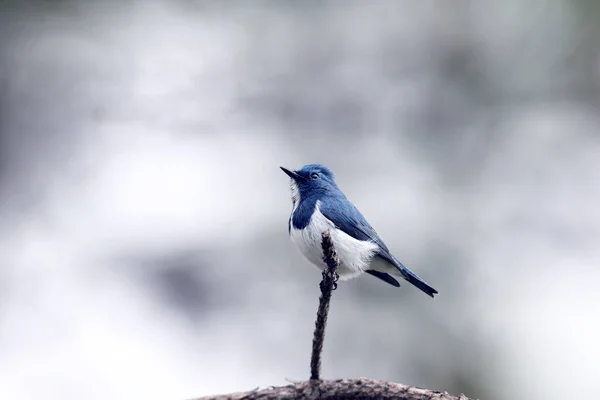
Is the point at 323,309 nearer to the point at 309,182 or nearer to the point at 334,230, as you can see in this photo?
the point at 334,230

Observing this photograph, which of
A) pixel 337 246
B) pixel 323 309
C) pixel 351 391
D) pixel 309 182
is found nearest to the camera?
pixel 351 391

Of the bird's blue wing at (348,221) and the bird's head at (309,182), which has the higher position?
the bird's head at (309,182)

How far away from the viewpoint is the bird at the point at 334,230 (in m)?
4.41

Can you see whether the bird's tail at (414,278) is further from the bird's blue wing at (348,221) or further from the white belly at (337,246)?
the white belly at (337,246)

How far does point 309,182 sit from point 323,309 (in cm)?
203

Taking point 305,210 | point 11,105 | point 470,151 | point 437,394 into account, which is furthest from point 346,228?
point 11,105

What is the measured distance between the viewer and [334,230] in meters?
4.50

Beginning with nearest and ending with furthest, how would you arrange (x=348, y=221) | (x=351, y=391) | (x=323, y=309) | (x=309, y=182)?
(x=351, y=391)
(x=323, y=309)
(x=348, y=221)
(x=309, y=182)

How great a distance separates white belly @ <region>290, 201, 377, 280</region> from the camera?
4.34 m

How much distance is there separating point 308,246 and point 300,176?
689mm


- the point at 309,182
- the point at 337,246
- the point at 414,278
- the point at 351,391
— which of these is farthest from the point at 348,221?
the point at 351,391

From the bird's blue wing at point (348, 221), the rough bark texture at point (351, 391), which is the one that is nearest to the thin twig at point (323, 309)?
the rough bark texture at point (351, 391)

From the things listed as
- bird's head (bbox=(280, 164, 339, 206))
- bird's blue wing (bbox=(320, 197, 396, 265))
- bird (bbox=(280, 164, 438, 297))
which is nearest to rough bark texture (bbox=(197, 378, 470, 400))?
bird (bbox=(280, 164, 438, 297))

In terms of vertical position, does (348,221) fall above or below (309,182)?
below
